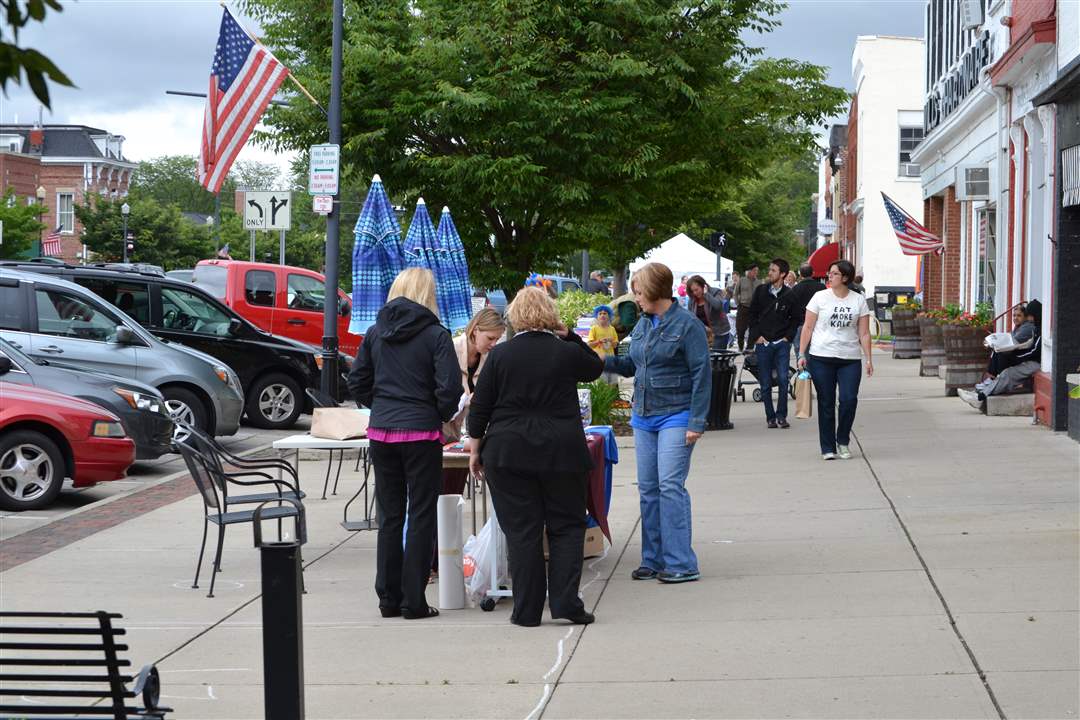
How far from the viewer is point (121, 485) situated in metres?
13.7

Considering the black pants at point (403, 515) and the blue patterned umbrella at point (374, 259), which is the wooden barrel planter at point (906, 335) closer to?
the blue patterned umbrella at point (374, 259)

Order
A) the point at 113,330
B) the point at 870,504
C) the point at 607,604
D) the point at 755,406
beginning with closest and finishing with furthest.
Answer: the point at 607,604 → the point at 870,504 → the point at 113,330 → the point at 755,406

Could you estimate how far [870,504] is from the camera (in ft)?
35.8

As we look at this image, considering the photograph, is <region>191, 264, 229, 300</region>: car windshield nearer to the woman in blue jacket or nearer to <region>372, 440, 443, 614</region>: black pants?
the woman in blue jacket

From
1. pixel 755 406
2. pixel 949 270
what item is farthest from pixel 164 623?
pixel 949 270

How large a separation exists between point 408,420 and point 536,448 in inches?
28.8

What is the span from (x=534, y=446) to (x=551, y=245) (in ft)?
47.1

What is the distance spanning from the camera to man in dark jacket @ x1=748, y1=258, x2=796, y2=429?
1689 centimetres

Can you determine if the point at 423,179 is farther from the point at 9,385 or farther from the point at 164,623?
the point at 164,623

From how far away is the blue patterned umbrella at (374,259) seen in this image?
14.2 meters

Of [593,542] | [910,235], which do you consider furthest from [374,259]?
[910,235]

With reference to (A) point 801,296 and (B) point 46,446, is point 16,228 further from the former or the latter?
(B) point 46,446

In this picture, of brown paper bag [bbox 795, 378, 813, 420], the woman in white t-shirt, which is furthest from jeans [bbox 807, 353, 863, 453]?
brown paper bag [bbox 795, 378, 813, 420]

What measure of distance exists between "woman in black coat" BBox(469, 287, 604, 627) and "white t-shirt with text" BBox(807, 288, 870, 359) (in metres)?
6.07
